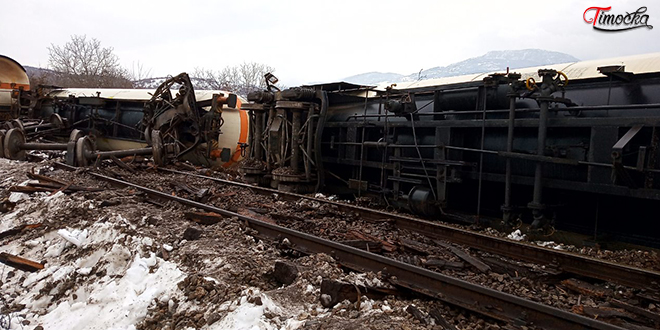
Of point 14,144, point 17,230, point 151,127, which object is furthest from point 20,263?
point 14,144

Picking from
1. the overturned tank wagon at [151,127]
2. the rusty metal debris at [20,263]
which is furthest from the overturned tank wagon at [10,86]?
the rusty metal debris at [20,263]

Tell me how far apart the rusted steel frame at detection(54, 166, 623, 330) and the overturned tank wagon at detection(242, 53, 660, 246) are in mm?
2635

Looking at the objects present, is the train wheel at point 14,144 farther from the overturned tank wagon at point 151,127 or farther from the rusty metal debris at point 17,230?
the rusty metal debris at point 17,230

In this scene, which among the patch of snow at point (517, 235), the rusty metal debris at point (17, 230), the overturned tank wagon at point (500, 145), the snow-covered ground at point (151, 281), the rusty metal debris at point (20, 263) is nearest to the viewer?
the snow-covered ground at point (151, 281)

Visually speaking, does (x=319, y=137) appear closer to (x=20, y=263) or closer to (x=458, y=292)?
(x=20, y=263)

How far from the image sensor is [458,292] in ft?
13.4

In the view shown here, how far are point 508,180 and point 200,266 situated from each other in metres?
4.37

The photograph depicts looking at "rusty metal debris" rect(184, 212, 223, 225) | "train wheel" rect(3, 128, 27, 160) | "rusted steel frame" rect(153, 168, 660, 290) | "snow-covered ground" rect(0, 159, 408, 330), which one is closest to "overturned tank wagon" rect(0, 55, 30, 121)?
"train wheel" rect(3, 128, 27, 160)

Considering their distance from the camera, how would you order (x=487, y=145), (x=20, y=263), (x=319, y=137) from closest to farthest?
1. (x=20, y=263)
2. (x=487, y=145)
3. (x=319, y=137)

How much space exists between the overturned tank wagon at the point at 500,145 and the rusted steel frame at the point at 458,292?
2.63 meters

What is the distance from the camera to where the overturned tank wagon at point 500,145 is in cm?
595

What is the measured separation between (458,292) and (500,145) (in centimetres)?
380

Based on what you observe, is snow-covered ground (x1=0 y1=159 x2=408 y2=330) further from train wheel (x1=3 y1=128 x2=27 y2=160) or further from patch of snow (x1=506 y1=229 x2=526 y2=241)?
train wheel (x1=3 y1=128 x2=27 y2=160)

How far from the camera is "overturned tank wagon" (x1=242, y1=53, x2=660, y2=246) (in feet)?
19.5
